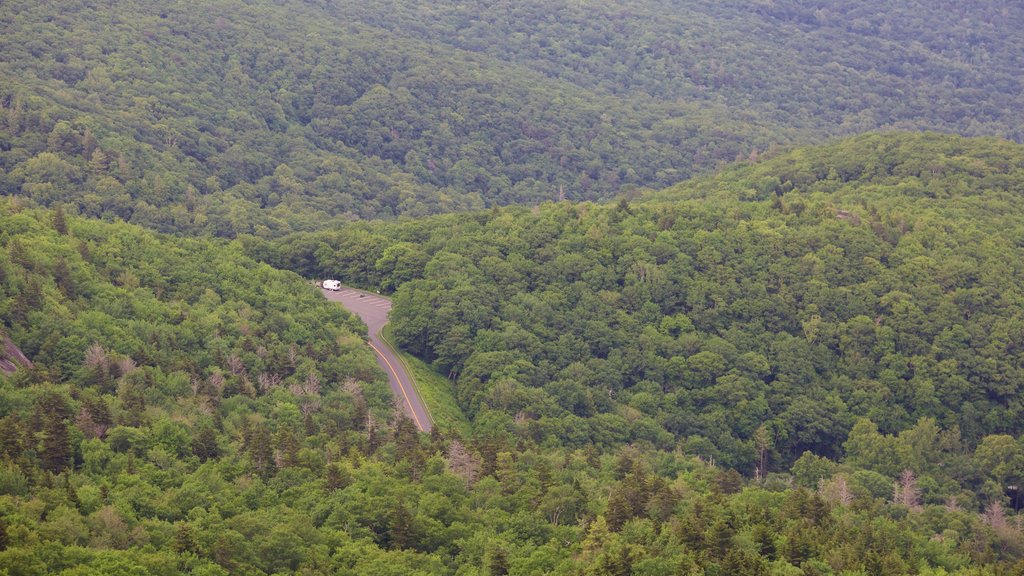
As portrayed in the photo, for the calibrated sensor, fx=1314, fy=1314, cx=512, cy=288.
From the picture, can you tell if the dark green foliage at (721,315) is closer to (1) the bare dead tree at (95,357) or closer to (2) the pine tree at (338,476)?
(2) the pine tree at (338,476)

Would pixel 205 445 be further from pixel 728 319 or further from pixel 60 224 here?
pixel 728 319

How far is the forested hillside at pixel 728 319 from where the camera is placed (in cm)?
11250

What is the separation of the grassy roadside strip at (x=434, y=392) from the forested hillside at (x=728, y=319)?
1.24 m

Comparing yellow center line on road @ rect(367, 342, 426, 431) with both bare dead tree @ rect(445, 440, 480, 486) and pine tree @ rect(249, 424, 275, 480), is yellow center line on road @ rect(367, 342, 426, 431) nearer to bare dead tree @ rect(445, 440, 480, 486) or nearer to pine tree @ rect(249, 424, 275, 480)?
bare dead tree @ rect(445, 440, 480, 486)

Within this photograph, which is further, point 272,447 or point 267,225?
point 267,225

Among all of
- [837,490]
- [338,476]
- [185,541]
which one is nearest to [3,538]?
[185,541]

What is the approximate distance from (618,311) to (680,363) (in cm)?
932

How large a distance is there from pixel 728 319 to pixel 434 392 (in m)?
33.7

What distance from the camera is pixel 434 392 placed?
358 ft

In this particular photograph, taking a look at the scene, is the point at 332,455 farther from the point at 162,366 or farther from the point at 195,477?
the point at 162,366

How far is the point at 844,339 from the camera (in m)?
124

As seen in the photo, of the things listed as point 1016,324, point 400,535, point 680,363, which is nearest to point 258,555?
point 400,535

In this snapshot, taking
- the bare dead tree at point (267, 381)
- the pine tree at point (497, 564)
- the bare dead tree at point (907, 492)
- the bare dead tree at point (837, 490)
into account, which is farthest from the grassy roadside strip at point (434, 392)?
the bare dead tree at point (907, 492)

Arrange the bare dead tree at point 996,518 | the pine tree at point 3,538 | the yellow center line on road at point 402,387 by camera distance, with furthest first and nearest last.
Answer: the yellow center line on road at point 402,387 → the bare dead tree at point 996,518 → the pine tree at point 3,538
